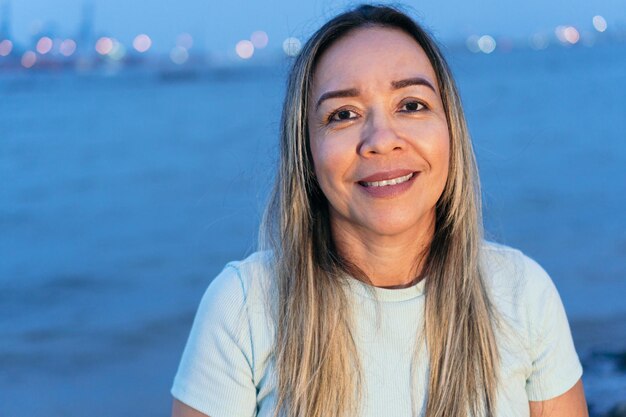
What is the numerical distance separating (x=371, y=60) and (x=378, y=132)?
0.49 feet

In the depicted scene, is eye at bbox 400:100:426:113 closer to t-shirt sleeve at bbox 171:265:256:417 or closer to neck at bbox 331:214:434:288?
neck at bbox 331:214:434:288

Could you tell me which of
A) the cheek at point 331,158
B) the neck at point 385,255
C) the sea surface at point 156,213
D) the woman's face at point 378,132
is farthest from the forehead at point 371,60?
the sea surface at point 156,213

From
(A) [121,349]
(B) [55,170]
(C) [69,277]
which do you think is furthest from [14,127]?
(A) [121,349]

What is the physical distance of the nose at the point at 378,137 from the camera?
1.70 metres

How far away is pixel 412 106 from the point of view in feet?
5.81

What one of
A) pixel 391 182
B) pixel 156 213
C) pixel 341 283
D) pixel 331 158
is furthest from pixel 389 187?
pixel 156 213

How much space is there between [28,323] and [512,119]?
16.5 ft

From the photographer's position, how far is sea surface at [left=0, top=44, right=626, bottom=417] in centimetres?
525

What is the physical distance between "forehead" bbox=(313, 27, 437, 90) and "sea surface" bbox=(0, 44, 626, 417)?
7.89 ft

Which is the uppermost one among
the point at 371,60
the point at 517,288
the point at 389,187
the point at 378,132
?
the point at 371,60

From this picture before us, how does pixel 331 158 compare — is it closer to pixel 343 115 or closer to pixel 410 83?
pixel 343 115

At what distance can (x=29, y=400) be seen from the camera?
4.96 m

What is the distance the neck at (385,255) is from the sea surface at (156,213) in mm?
2202

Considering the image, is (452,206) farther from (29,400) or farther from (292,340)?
(29,400)
